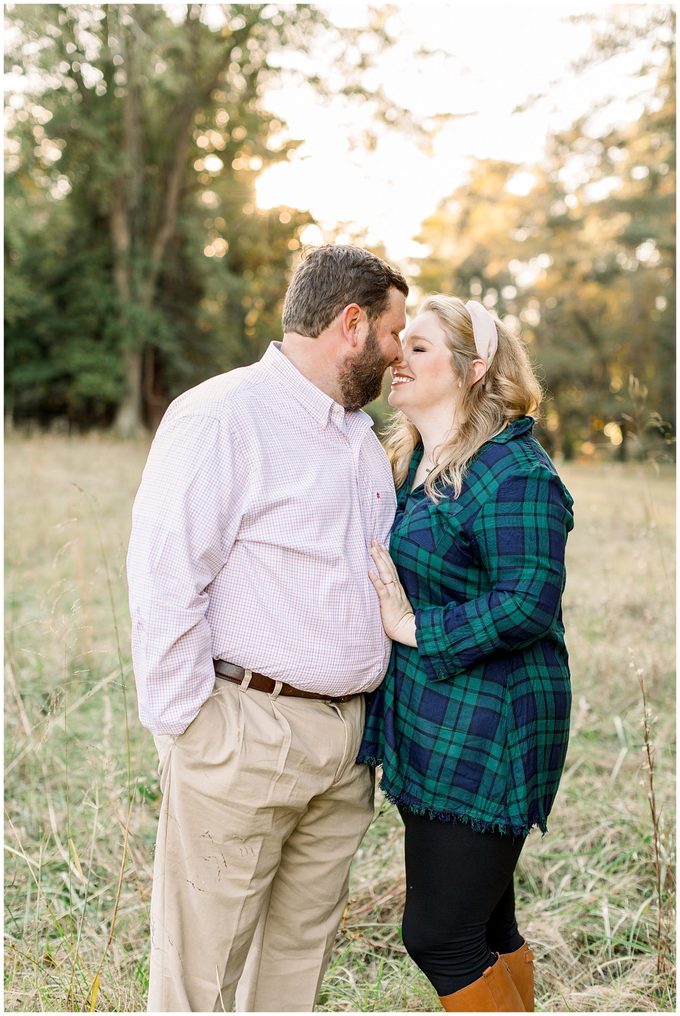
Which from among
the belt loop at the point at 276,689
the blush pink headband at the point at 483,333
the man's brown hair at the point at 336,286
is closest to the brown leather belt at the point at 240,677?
the belt loop at the point at 276,689

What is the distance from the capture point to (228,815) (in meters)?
2.31

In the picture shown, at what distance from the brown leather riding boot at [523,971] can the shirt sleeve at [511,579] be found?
951mm

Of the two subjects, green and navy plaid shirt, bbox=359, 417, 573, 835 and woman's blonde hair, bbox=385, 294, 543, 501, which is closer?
green and navy plaid shirt, bbox=359, 417, 573, 835

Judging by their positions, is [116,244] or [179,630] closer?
[179,630]

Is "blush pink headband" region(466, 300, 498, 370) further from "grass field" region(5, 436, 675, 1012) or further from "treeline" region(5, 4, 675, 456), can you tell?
"treeline" region(5, 4, 675, 456)

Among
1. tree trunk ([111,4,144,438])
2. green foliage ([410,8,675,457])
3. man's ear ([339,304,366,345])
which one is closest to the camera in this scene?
man's ear ([339,304,366,345])

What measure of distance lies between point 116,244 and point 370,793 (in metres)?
19.7

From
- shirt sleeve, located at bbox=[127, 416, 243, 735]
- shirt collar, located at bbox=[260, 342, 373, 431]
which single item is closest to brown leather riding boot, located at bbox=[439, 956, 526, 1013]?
shirt sleeve, located at bbox=[127, 416, 243, 735]

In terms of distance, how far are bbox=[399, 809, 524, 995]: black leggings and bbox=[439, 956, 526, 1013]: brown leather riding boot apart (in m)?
0.02

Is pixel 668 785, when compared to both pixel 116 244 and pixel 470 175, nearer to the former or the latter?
pixel 116 244

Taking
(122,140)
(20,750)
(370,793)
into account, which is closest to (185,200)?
(122,140)

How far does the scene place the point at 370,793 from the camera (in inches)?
105

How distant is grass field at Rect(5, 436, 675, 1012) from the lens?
2857 mm

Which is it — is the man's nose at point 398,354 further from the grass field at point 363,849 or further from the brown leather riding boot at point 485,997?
the brown leather riding boot at point 485,997
